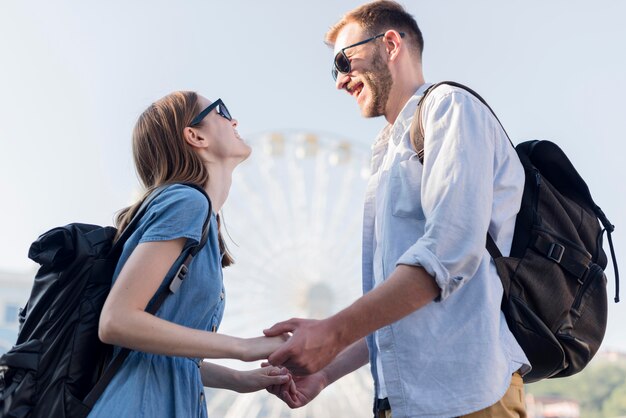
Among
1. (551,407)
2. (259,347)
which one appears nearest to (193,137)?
(259,347)

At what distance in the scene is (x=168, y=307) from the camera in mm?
2584

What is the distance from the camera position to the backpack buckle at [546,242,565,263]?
258cm

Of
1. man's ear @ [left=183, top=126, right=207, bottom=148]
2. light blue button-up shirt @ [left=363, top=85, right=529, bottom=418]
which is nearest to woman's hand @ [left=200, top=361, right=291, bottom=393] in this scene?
light blue button-up shirt @ [left=363, top=85, right=529, bottom=418]

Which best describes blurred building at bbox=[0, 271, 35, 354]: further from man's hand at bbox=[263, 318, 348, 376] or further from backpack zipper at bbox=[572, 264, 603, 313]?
backpack zipper at bbox=[572, 264, 603, 313]

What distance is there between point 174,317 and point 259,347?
291 mm

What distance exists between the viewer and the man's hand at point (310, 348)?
Result: 247cm

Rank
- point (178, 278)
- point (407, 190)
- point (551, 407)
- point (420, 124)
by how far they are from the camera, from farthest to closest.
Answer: point (551, 407), point (420, 124), point (407, 190), point (178, 278)

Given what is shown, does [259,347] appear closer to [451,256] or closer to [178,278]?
[178,278]

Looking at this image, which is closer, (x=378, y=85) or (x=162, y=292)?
(x=162, y=292)

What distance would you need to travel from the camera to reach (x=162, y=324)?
2.45m

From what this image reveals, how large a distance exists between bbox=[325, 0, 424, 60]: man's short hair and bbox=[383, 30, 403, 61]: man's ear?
62mm

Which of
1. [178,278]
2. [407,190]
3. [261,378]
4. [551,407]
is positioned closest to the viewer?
[178,278]

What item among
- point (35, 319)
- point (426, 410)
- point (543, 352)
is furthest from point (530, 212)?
point (35, 319)

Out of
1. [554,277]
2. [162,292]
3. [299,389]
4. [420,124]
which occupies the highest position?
[420,124]
